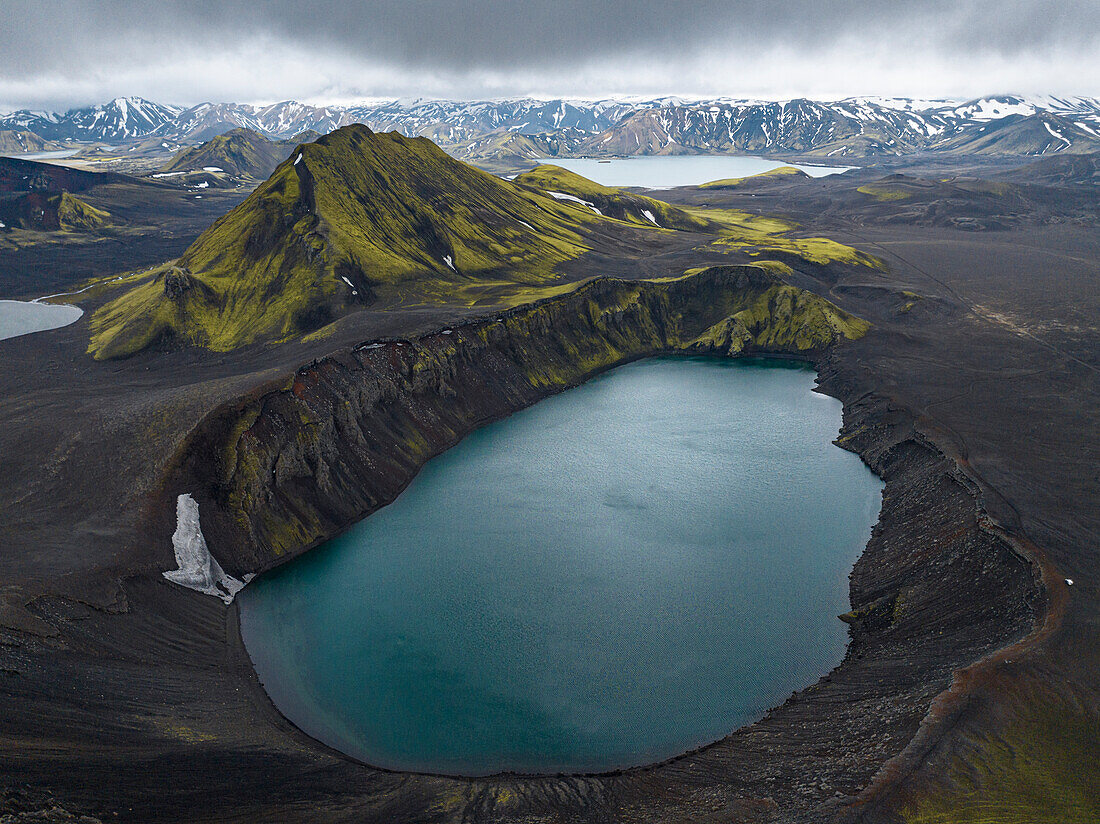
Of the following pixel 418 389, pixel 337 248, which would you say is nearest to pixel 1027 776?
pixel 418 389

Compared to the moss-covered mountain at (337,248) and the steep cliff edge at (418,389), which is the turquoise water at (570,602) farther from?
the moss-covered mountain at (337,248)

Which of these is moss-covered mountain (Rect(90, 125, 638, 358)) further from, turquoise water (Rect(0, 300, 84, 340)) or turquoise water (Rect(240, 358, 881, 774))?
turquoise water (Rect(240, 358, 881, 774))

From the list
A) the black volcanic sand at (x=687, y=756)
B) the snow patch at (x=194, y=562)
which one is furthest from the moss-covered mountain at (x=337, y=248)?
the snow patch at (x=194, y=562)

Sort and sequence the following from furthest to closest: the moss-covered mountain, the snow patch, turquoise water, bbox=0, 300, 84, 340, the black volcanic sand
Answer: turquoise water, bbox=0, 300, 84, 340, the moss-covered mountain, the snow patch, the black volcanic sand

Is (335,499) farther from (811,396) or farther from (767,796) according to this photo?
(811,396)

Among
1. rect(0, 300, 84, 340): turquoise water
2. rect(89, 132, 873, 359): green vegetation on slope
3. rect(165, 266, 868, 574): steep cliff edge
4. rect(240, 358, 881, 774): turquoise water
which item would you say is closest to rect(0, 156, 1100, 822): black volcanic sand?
rect(240, 358, 881, 774): turquoise water
